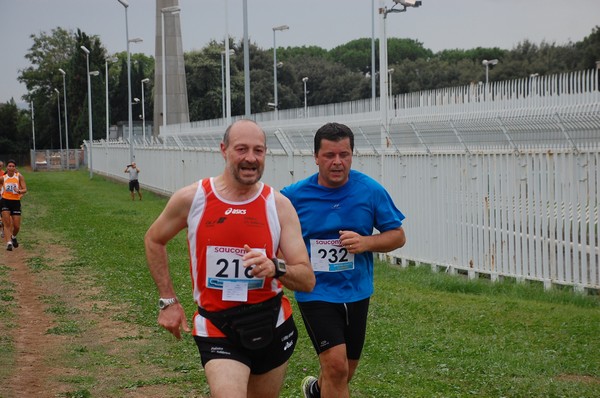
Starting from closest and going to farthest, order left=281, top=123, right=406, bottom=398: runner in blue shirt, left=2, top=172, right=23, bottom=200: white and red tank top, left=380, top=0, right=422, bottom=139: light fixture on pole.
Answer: left=281, top=123, right=406, bottom=398: runner in blue shirt, left=380, top=0, right=422, bottom=139: light fixture on pole, left=2, top=172, right=23, bottom=200: white and red tank top

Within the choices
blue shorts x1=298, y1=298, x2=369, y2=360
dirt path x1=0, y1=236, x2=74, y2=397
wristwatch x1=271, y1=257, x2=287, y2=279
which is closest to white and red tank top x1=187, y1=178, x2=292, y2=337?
wristwatch x1=271, y1=257, x2=287, y2=279

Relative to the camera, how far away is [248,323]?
5395 mm

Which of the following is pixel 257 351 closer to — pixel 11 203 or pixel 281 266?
pixel 281 266

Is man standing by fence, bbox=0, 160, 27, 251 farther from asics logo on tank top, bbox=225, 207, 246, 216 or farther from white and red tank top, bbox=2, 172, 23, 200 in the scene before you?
asics logo on tank top, bbox=225, 207, 246, 216

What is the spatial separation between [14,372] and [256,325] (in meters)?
5.05

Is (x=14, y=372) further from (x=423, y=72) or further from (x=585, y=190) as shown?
(x=423, y=72)

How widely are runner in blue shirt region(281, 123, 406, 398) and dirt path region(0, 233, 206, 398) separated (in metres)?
2.45

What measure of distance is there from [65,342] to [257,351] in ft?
20.8

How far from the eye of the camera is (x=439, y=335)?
1068cm

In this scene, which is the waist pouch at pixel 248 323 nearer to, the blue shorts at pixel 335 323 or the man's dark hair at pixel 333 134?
the blue shorts at pixel 335 323

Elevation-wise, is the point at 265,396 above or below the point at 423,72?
below

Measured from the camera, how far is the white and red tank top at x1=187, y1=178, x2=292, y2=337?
17.7ft

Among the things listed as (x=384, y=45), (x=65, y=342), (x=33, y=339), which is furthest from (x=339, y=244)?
(x=384, y=45)

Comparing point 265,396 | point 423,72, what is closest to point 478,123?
point 265,396
